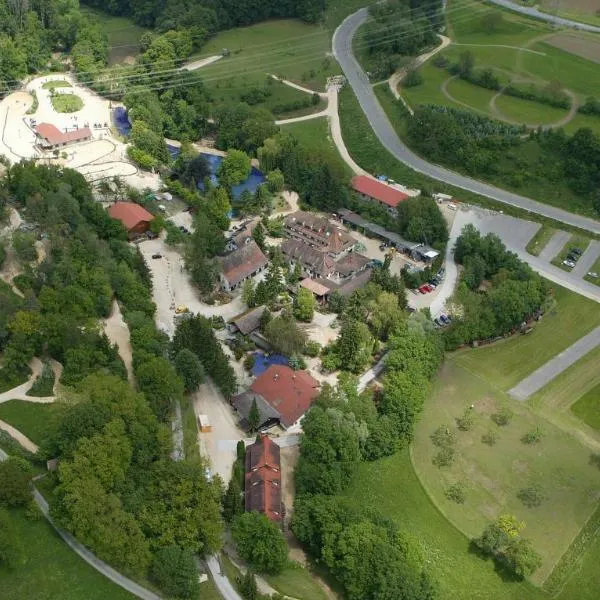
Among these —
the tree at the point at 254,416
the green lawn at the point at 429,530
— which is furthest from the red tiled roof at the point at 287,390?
the green lawn at the point at 429,530

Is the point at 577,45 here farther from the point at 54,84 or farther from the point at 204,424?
the point at 204,424

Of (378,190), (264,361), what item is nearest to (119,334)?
(264,361)

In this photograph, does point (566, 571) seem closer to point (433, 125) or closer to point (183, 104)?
point (433, 125)

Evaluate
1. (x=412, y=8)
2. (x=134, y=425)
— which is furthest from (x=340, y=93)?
(x=134, y=425)

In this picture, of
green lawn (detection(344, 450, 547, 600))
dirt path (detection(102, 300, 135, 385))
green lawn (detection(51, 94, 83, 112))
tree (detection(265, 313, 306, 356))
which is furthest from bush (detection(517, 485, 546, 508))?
green lawn (detection(51, 94, 83, 112))

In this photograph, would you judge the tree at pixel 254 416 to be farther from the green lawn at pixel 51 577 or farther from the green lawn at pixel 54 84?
the green lawn at pixel 54 84

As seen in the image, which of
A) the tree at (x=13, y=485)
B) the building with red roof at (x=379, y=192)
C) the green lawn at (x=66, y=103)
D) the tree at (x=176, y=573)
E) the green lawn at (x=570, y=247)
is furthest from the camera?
the green lawn at (x=66, y=103)
